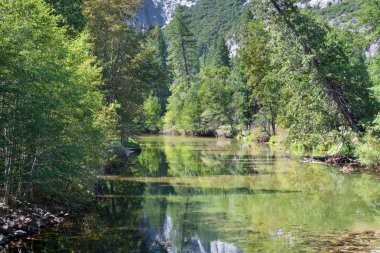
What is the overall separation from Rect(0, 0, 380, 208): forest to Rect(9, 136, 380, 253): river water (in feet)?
7.06

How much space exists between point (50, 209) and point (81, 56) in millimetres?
7242

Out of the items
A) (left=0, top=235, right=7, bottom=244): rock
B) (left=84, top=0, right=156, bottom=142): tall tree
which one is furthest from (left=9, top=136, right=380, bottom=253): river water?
(left=84, top=0, right=156, bottom=142): tall tree

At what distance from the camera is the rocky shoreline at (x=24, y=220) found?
44.1ft

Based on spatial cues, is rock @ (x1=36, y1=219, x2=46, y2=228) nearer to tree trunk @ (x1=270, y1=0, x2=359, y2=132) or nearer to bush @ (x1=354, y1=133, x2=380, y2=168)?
bush @ (x1=354, y1=133, x2=380, y2=168)

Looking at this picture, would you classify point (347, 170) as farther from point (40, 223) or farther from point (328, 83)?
point (40, 223)

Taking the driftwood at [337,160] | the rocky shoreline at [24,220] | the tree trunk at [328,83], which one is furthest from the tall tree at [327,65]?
the rocky shoreline at [24,220]

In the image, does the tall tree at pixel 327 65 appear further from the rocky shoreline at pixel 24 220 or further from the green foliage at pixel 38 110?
the rocky shoreline at pixel 24 220

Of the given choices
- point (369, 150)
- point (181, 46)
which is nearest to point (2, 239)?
point (369, 150)

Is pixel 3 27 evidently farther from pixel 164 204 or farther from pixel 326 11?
pixel 326 11

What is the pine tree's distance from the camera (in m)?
85.3

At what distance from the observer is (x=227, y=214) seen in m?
17.4

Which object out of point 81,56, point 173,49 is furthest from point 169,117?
point 81,56

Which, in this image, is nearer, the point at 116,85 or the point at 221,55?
the point at 116,85

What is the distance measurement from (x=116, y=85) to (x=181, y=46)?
179ft
